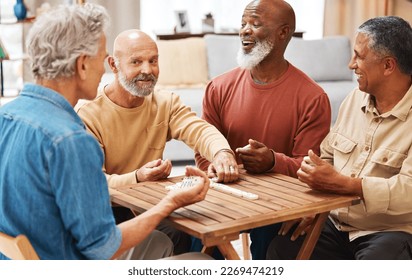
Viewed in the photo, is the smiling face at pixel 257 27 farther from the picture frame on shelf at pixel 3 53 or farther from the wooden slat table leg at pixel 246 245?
the picture frame on shelf at pixel 3 53

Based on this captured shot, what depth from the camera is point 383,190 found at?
1984 mm

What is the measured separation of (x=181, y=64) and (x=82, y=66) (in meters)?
3.77

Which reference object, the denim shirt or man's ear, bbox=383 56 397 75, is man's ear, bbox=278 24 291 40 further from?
the denim shirt

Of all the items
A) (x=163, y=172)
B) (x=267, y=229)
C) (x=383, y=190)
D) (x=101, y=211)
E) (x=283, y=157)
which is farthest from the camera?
(x=267, y=229)

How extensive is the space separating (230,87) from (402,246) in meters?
0.98

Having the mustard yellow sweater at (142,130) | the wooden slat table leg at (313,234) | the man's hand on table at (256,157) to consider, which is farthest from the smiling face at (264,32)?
the wooden slat table leg at (313,234)

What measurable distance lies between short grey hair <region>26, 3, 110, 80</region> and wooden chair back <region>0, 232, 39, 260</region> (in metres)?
0.40

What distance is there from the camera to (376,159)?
210 centimetres

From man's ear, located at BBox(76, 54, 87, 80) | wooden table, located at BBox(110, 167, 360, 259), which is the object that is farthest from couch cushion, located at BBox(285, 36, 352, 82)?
man's ear, located at BBox(76, 54, 87, 80)

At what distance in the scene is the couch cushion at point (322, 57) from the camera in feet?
18.5

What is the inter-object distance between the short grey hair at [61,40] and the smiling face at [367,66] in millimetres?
984

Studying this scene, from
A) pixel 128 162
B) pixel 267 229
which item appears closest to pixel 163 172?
pixel 128 162
